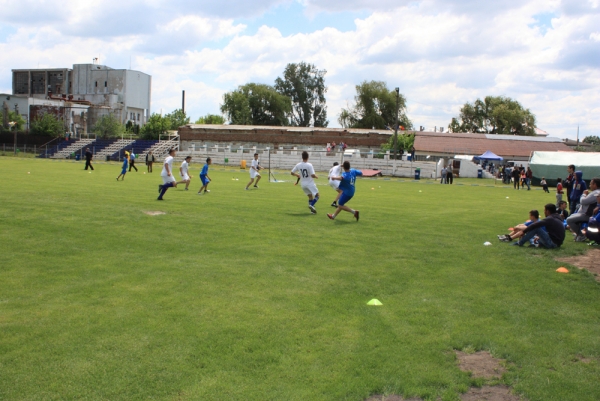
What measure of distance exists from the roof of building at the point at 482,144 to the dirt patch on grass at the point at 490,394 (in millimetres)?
61357

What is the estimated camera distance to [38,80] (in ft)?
336

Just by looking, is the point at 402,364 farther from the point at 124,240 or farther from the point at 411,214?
the point at 411,214

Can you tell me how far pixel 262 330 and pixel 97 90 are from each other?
328 feet

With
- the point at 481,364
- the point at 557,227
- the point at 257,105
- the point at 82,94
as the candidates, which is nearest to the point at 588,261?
the point at 557,227

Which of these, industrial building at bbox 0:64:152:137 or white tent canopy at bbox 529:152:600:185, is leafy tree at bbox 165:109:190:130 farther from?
white tent canopy at bbox 529:152:600:185

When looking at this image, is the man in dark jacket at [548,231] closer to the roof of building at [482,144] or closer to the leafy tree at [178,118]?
the roof of building at [482,144]

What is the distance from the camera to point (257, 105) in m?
97.4

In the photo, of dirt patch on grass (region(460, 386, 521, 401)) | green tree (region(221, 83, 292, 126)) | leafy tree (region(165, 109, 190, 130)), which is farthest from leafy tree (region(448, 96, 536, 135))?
dirt patch on grass (region(460, 386, 521, 401))

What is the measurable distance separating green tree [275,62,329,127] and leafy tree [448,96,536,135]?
84.9ft

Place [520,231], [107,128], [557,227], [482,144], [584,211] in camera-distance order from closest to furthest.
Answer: [557,227]
[520,231]
[584,211]
[482,144]
[107,128]

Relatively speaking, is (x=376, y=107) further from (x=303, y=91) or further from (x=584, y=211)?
(x=584, y=211)

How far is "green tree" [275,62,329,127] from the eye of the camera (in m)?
103

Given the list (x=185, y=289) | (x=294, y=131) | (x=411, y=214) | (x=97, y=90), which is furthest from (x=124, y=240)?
(x=97, y=90)

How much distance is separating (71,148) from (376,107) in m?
47.8
